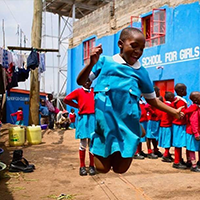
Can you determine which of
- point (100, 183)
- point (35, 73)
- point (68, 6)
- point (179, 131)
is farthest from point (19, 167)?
point (68, 6)

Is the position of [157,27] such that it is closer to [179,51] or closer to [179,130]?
[179,51]

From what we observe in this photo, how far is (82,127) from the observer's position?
506cm

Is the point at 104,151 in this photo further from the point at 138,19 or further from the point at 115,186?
the point at 138,19

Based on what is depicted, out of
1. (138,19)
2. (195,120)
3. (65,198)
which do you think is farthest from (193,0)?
(65,198)

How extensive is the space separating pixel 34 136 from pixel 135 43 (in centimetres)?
708

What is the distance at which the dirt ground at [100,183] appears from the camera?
12.6 ft

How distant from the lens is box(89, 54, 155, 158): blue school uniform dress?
87.5 inches

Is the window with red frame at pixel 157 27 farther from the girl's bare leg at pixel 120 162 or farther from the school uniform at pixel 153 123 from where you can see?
the girl's bare leg at pixel 120 162

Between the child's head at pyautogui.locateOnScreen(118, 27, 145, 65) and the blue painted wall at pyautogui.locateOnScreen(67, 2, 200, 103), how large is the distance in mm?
7758

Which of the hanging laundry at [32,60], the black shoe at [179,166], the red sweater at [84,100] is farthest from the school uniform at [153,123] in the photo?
the hanging laundry at [32,60]

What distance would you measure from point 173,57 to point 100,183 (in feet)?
24.0

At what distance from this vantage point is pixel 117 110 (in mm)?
2232

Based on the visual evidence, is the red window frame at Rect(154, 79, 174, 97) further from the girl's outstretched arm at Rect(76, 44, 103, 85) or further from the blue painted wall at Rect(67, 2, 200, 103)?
the girl's outstretched arm at Rect(76, 44, 103, 85)

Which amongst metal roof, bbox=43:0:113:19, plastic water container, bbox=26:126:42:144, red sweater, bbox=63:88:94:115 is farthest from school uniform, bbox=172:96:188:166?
metal roof, bbox=43:0:113:19
